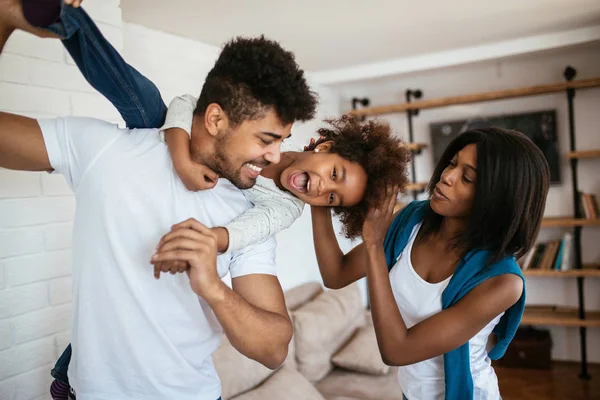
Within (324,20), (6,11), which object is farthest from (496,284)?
(324,20)

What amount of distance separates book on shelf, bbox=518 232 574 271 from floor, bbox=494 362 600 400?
0.95 meters

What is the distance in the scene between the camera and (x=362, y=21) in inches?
126

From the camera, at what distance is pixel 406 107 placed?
16.6 feet

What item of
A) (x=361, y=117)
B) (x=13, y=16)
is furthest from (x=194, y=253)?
(x=361, y=117)

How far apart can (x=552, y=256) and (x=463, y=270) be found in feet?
12.1

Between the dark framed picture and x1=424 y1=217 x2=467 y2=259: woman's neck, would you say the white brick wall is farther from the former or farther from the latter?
the dark framed picture

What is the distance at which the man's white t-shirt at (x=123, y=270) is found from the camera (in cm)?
111

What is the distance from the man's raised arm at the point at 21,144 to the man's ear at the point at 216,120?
1.16ft

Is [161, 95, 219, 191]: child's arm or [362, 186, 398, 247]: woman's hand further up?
[161, 95, 219, 191]: child's arm

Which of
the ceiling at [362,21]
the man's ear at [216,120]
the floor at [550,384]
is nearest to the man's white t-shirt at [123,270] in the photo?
the man's ear at [216,120]

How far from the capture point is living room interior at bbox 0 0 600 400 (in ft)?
6.29

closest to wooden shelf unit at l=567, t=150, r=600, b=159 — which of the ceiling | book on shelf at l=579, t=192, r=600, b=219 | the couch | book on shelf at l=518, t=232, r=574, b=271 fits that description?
book on shelf at l=579, t=192, r=600, b=219

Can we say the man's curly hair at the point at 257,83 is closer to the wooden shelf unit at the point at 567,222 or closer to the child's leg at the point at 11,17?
the child's leg at the point at 11,17

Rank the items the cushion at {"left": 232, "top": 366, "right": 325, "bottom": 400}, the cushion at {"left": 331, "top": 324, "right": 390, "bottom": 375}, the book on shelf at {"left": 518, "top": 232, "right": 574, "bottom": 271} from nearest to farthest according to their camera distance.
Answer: the cushion at {"left": 232, "top": 366, "right": 325, "bottom": 400}, the cushion at {"left": 331, "top": 324, "right": 390, "bottom": 375}, the book on shelf at {"left": 518, "top": 232, "right": 574, "bottom": 271}
